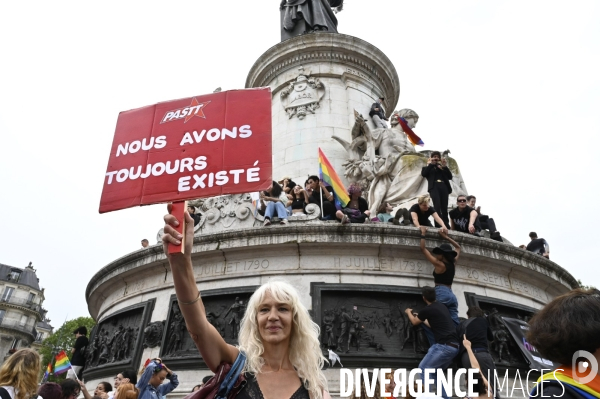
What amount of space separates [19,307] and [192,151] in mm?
68476

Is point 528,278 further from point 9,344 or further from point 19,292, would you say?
point 19,292

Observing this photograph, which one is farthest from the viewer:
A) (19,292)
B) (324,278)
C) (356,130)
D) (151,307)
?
(19,292)

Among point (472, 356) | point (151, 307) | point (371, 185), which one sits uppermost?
point (371, 185)

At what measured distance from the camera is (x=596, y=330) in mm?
1995

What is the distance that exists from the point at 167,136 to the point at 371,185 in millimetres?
9543

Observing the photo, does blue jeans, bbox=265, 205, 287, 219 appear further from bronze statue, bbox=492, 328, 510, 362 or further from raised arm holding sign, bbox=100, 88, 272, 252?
raised arm holding sign, bbox=100, 88, 272, 252

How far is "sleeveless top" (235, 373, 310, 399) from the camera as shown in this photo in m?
2.12

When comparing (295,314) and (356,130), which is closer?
(295,314)

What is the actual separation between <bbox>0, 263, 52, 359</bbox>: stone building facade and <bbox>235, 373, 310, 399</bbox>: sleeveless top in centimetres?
6369

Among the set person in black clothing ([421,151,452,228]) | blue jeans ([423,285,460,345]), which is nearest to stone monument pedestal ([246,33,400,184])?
person in black clothing ([421,151,452,228])

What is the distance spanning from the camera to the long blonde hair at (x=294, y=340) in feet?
7.55

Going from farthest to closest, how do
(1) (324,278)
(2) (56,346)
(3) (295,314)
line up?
1. (2) (56,346)
2. (1) (324,278)
3. (3) (295,314)

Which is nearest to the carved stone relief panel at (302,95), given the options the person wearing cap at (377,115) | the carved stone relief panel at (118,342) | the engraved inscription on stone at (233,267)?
the person wearing cap at (377,115)

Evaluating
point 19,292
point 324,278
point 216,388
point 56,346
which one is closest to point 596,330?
point 216,388
